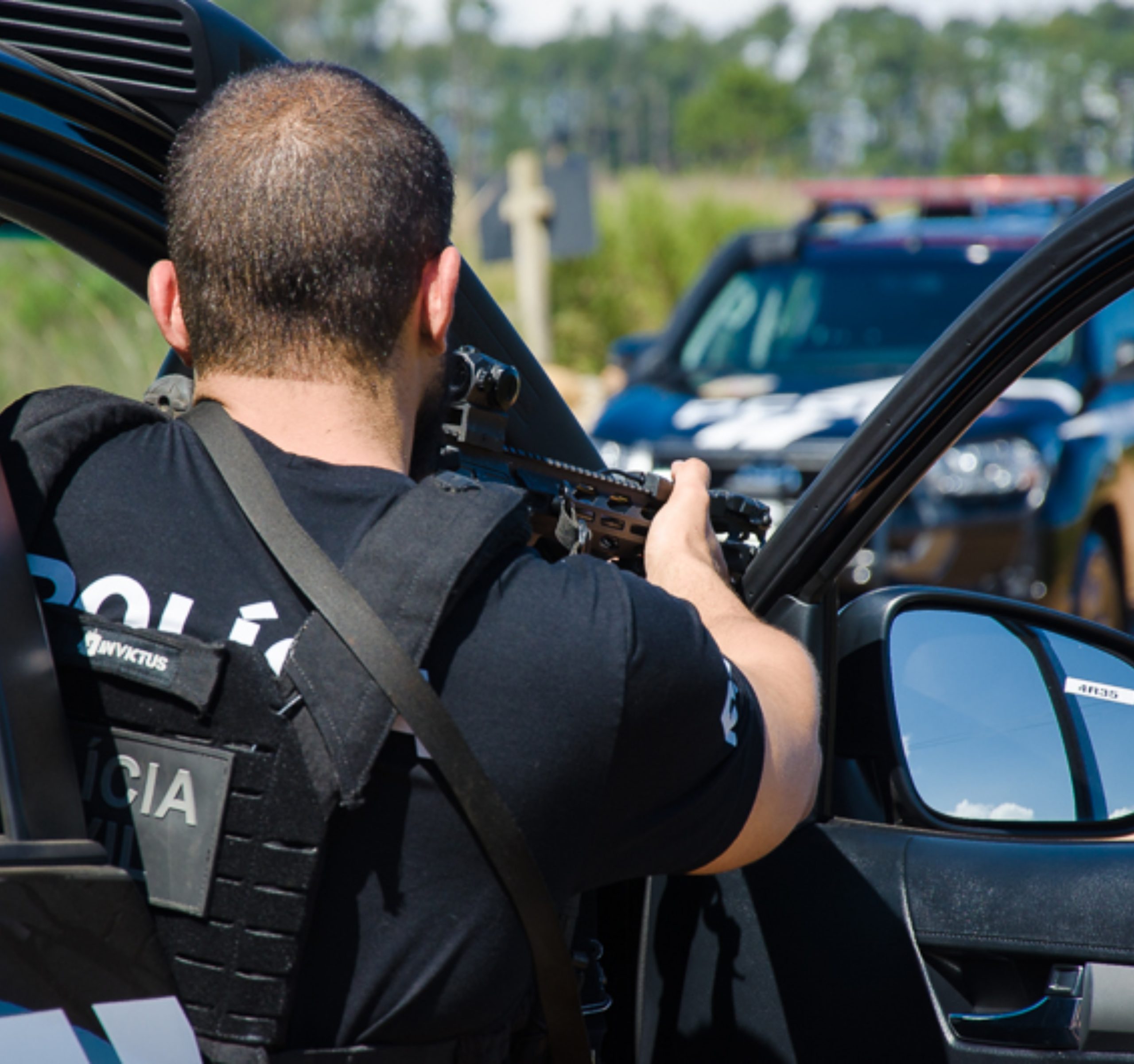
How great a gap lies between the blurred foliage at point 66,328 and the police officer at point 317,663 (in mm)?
879

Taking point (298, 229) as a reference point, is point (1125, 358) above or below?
below

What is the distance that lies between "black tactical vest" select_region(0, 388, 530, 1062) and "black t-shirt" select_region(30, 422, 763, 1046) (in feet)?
0.09

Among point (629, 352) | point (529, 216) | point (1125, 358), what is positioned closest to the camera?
point (1125, 358)

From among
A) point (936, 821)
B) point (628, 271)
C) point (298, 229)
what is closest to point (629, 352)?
point (936, 821)

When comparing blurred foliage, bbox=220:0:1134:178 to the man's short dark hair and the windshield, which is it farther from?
the man's short dark hair

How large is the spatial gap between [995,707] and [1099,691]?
0.12 meters

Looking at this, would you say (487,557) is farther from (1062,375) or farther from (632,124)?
(632,124)

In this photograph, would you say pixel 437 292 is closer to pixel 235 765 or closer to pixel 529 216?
pixel 235 765

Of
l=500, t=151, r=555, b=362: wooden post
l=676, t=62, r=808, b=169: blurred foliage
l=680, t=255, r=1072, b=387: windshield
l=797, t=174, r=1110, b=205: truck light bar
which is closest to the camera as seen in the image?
l=680, t=255, r=1072, b=387: windshield

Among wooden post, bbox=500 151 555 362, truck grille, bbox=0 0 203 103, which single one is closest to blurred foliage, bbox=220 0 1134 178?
wooden post, bbox=500 151 555 362

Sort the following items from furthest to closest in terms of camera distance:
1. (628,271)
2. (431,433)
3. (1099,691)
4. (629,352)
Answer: (628,271), (629,352), (1099,691), (431,433)

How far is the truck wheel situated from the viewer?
580 cm

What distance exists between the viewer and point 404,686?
4.00 feet

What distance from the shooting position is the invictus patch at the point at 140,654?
3.97 feet
